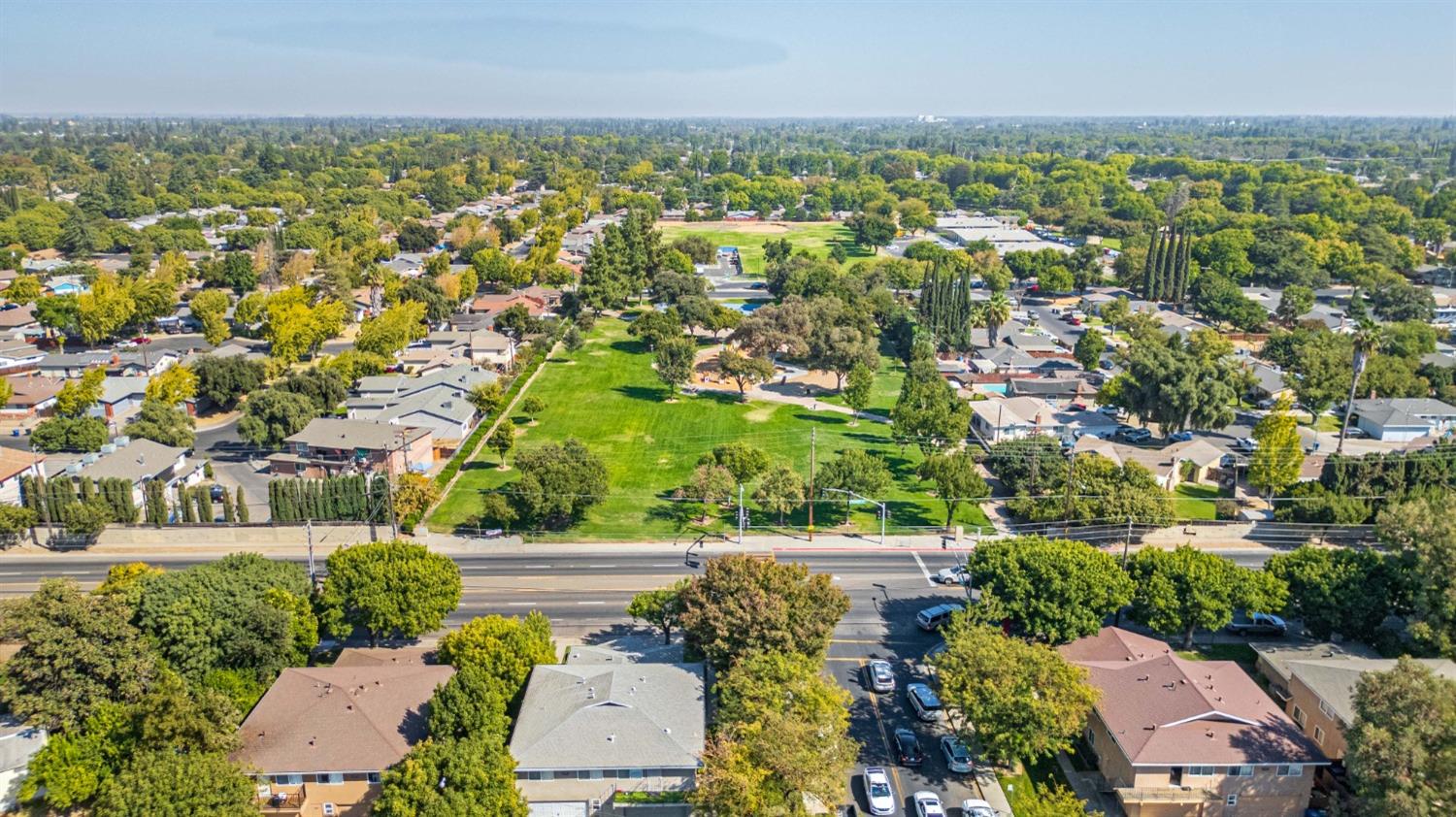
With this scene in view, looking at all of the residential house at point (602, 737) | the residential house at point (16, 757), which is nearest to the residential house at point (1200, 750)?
the residential house at point (602, 737)

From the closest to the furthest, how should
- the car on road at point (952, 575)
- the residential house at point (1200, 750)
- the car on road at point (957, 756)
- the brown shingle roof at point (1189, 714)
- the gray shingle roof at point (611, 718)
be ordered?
1. the gray shingle roof at point (611, 718)
2. the residential house at point (1200, 750)
3. the brown shingle roof at point (1189, 714)
4. the car on road at point (957, 756)
5. the car on road at point (952, 575)

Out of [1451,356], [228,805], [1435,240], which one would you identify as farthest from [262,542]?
[1435,240]

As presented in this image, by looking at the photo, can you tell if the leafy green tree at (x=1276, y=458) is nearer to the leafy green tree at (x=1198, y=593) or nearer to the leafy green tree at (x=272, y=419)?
the leafy green tree at (x=1198, y=593)

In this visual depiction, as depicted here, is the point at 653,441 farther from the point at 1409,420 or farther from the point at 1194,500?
the point at 1409,420

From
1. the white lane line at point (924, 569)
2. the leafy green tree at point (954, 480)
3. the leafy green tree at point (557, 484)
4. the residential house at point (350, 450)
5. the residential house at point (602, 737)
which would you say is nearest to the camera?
the residential house at point (602, 737)

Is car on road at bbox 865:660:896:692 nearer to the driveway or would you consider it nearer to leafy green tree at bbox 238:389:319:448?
the driveway

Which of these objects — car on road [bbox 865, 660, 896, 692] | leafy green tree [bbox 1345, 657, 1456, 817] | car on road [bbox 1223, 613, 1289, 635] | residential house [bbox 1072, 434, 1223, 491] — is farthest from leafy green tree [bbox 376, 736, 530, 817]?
residential house [bbox 1072, 434, 1223, 491]

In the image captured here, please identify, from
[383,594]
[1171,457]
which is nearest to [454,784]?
[383,594]

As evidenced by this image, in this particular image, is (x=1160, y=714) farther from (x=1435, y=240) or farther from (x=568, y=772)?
(x=1435, y=240)
